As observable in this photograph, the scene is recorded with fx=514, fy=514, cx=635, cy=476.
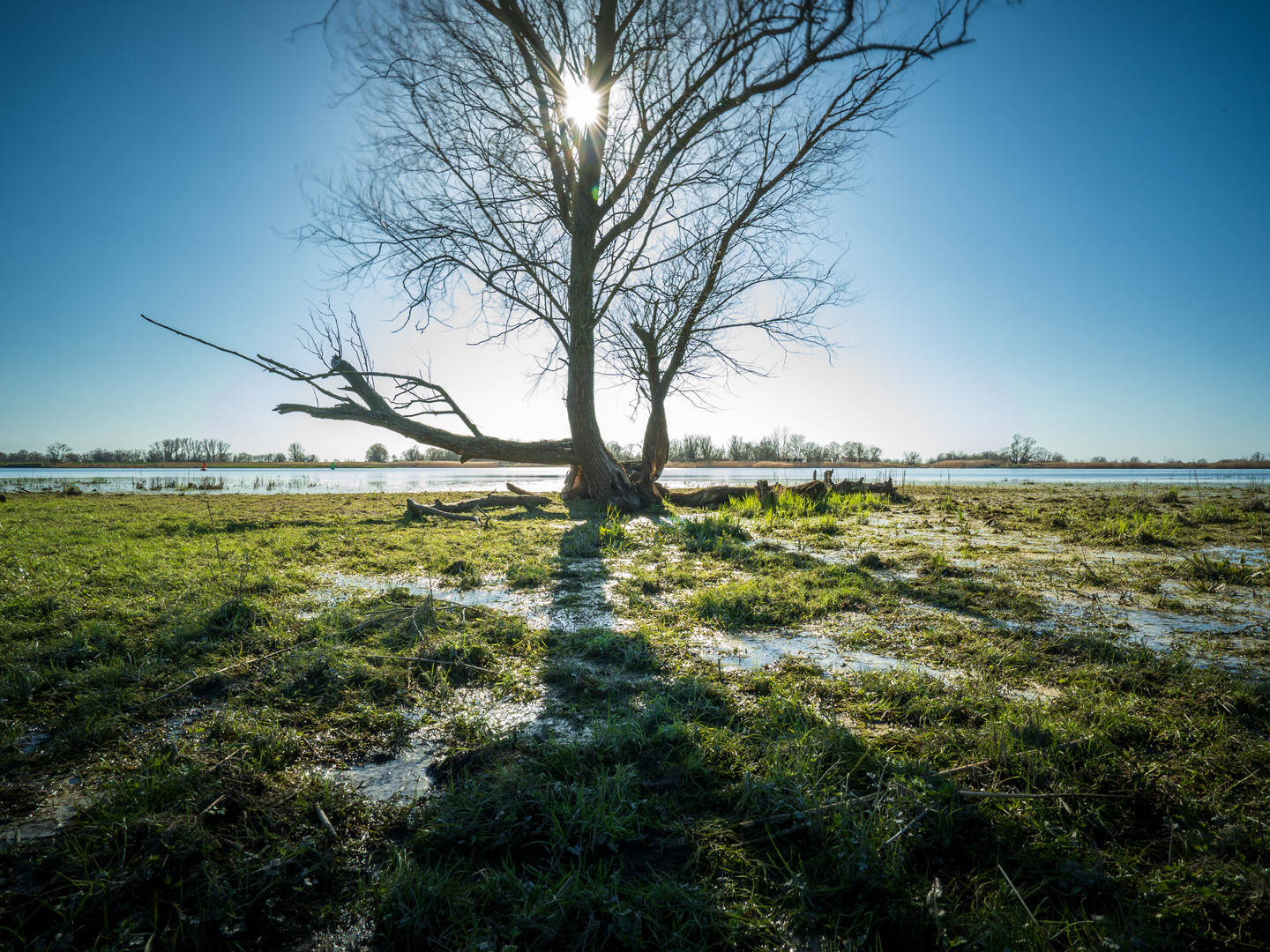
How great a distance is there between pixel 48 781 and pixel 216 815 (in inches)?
34.7

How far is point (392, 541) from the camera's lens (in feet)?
24.4

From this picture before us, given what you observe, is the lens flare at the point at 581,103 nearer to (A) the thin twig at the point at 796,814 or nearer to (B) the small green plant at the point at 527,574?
(B) the small green plant at the point at 527,574

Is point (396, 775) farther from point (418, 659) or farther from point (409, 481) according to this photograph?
point (409, 481)

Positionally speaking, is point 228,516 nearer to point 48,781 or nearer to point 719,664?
point 48,781

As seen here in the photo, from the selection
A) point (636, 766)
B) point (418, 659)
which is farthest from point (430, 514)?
point (636, 766)

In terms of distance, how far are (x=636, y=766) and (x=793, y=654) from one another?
162 centimetres

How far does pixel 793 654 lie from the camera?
3.36m

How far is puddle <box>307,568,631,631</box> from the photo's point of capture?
160 inches

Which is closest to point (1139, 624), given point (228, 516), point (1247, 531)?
point (1247, 531)

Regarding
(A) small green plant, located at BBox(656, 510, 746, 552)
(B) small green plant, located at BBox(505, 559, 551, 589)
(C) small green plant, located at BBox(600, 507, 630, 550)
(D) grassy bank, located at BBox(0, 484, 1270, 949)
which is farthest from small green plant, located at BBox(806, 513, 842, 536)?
(B) small green plant, located at BBox(505, 559, 551, 589)

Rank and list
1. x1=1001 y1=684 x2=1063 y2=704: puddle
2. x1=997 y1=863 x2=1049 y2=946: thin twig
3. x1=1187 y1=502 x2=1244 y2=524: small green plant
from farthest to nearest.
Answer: x1=1187 y1=502 x2=1244 y2=524: small green plant → x1=1001 y1=684 x2=1063 y2=704: puddle → x1=997 y1=863 x2=1049 y2=946: thin twig

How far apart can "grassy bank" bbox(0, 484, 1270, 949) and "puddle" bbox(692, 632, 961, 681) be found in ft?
0.12

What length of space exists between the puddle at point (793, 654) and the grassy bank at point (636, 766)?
0.04m

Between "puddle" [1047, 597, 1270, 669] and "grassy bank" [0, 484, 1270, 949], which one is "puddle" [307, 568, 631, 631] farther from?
"puddle" [1047, 597, 1270, 669]
